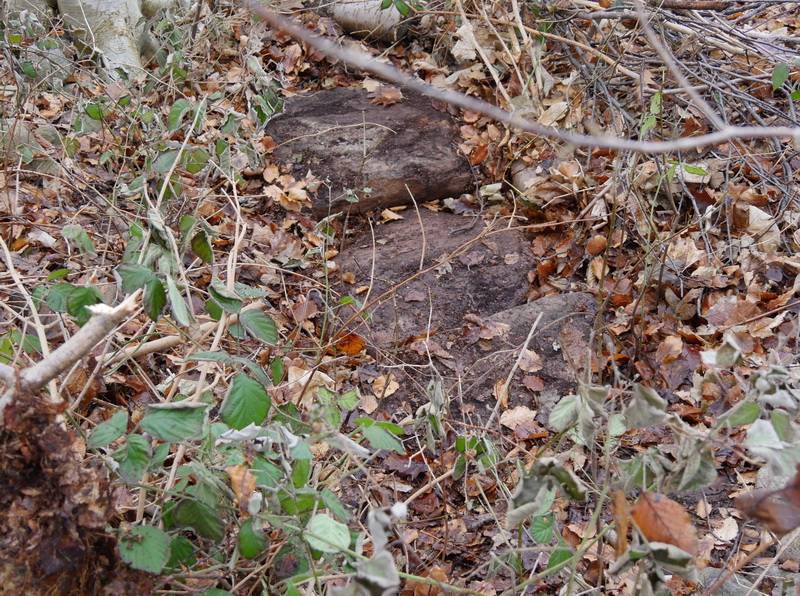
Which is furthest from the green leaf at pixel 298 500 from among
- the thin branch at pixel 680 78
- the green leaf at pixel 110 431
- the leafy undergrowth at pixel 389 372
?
the thin branch at pixel 680 78

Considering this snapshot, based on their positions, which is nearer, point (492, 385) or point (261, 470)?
point (261, 470)

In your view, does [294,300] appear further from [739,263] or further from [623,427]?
[739,263]

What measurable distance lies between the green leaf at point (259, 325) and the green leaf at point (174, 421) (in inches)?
15.9

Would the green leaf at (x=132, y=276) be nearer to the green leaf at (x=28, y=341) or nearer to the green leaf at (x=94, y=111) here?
the green leaf at (x=28, y=341)

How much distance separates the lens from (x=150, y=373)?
8.26 feet

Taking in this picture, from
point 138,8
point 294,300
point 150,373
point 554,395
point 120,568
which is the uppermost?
point 138,8

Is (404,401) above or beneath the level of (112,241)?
beneath

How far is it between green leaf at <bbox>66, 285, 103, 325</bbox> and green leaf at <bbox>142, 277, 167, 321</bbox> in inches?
5.8

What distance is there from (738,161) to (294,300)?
2.65 meters

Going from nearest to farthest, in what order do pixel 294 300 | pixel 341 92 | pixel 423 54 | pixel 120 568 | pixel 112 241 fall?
pixel 120 568 < pixel 112 241 < pixel 294 300 < pixel 341 92 < pixel 423 54

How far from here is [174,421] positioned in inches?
47.0

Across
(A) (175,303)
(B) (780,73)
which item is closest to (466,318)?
(A) (175,303)

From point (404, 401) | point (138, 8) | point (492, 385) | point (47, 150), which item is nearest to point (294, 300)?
point (404, 401)

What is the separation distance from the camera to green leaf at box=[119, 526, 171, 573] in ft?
3.78
